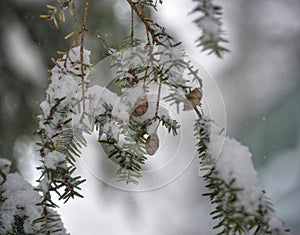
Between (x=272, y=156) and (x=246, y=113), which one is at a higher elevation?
(x=246, y=113)

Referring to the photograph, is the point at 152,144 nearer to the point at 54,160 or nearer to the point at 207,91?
the point at 54,160

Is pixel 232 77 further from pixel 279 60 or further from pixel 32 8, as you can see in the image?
pixel 32 8

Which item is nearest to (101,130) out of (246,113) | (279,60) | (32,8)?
(32,8)

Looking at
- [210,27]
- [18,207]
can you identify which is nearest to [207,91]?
[18,207]

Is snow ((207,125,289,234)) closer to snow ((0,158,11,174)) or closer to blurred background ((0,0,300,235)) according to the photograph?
snow ((0,158,11,174))

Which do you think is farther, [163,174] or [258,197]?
[163,174]

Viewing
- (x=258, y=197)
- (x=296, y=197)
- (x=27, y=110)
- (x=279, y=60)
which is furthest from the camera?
(x=279, y=60)

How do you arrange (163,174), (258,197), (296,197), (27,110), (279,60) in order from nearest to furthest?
(258,197) → (27,110) → (163,174) → (296,197) → (279,60)
